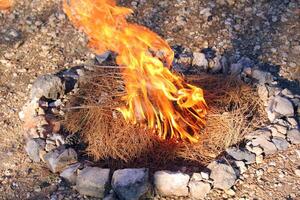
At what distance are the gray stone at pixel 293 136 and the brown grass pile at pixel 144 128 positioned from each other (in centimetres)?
27

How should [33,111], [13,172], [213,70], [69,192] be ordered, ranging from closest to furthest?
1. [69,192]
2. [13,172]
3. [33,111]
4. [213,70]

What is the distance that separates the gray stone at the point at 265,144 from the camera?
4.05 metres

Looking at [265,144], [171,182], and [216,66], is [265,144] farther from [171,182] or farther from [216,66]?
[216,66]

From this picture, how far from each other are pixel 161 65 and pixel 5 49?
215cm

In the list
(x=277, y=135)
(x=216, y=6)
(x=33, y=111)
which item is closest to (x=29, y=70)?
(x=33, y=111)

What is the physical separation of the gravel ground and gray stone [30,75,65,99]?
0.34 m

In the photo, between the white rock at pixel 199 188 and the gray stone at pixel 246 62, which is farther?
the gray stone at pixel 246 62

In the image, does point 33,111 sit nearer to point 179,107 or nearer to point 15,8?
point 179,107

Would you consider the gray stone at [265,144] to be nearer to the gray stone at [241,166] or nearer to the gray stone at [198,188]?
the gray stone at [241,166]

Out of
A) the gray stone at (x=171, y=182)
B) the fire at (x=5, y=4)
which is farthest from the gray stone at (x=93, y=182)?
the fire at (x=5, y=4)

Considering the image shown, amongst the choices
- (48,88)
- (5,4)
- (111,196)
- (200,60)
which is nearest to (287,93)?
(200,60)

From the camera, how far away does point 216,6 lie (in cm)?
586

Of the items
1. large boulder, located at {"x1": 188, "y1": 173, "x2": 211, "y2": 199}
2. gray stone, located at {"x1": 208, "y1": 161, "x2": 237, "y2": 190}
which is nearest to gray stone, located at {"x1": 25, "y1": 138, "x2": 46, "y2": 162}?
large boulder, located at {"x1": 188, "y1": 173, "x2": 211, "y2": 199}

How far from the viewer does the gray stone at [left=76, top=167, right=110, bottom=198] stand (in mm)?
3742
